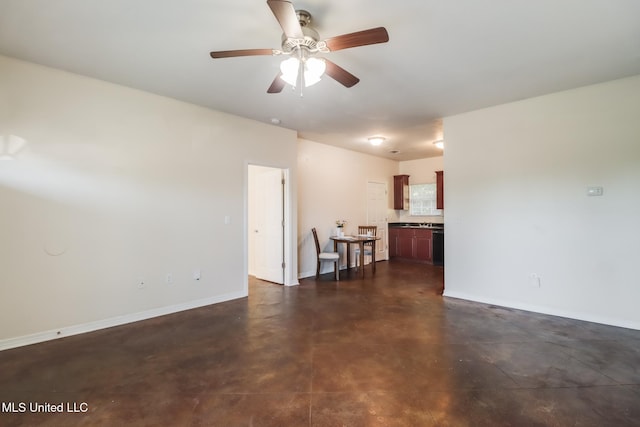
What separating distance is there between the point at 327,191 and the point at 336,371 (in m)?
4.26

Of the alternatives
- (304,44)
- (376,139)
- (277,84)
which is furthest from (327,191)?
(304,44)

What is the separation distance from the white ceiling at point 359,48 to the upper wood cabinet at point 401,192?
4.02m

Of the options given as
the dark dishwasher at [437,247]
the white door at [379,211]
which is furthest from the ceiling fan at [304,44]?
the dark dishwasher at [437,247]

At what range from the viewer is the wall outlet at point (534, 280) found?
375cm

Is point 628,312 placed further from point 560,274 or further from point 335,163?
point 335,163

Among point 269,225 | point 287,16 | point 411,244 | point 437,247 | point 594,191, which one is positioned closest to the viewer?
point 287,16

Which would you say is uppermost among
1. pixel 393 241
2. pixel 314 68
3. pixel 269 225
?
pixel 314 68

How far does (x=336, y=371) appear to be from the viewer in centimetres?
235

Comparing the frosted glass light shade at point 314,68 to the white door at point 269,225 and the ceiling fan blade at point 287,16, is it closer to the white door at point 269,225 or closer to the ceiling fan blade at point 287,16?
the ceiling fan blade at point 287,16

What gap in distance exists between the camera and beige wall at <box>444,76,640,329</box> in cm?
326

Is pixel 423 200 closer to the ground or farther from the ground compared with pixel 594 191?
farther from the ground

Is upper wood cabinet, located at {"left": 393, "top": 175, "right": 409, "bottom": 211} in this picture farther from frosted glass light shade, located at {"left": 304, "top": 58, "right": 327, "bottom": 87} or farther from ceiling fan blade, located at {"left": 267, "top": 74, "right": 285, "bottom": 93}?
frosted glass light shade, located at {"left": 304, "top": 58, "right": 327, "bottom": 87}

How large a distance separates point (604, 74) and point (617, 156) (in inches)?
36.1

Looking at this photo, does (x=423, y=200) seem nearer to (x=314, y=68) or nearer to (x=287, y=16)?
(x=314, y=68)
